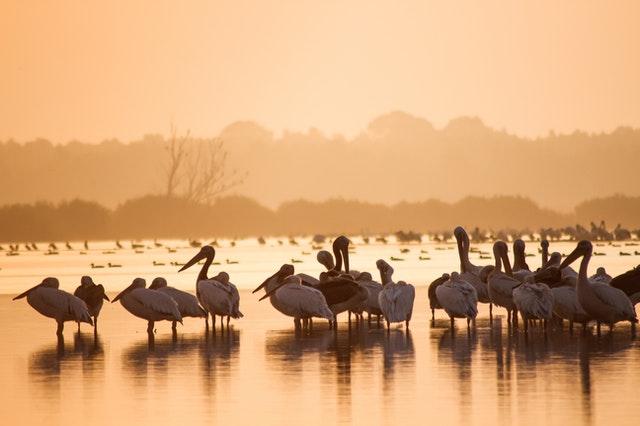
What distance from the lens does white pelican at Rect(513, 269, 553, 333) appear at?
64.4 feet

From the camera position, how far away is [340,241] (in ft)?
83.9

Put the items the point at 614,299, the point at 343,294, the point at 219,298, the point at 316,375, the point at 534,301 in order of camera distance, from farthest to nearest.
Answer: the point at 343,294 < the point at 219,298 < the point at 614,299 < the point at 534,301 < the point at 316,375

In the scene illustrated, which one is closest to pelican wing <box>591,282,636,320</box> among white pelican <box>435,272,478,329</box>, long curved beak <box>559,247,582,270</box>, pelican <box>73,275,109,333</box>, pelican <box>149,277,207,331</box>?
white pelican <box>435,272,478,329</box>

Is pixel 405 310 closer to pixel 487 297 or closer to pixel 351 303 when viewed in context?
pixel 351 303

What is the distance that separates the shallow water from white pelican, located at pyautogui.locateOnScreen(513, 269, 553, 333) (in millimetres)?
353

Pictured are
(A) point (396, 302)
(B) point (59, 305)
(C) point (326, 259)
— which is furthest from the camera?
(C) point (326, 259)

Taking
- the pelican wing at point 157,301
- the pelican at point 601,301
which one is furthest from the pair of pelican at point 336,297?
the pelican at point 601,301

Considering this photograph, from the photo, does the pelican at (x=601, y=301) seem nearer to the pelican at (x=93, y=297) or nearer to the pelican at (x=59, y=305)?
the pelican at (x=59, y=305)

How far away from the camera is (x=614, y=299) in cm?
1981

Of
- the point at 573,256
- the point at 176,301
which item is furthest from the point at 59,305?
the point at 573,256

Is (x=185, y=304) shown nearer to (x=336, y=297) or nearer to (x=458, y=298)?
(x=336, y=297)

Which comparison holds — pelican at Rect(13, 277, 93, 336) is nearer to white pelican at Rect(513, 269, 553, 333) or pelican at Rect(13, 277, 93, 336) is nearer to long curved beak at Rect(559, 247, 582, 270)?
white pelican at Rect(513, 269, 553, 333)

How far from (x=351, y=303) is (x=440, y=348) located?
3168 millimetres

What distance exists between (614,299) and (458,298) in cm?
217
